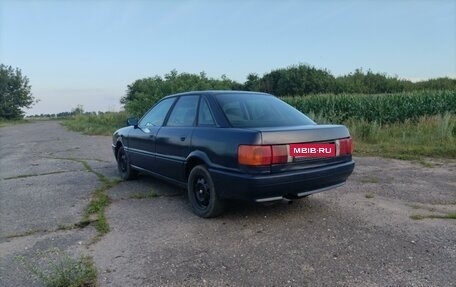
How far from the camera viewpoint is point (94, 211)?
4.98 meters

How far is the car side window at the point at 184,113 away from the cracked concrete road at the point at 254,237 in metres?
1.09

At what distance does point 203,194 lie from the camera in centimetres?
453

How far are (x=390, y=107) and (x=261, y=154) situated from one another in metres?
13.3

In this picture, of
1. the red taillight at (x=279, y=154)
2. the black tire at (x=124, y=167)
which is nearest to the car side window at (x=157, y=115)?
the black tire at (x=124, y=167)

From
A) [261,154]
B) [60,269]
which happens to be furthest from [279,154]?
[60,269]

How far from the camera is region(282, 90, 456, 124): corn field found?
15297mm

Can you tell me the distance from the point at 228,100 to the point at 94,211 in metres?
2.26

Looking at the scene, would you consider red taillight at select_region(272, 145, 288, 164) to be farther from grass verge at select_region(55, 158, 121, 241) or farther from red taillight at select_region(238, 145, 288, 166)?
grass verge at select_region(55, 158, 121, 241)

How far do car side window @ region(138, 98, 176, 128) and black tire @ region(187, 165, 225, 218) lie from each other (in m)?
1.35

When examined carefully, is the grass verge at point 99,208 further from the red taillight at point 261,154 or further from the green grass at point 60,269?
the red taillight at point 261,154

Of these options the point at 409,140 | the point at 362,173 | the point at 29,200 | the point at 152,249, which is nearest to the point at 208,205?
the point at 152,249

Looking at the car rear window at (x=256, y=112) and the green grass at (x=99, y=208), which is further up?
the car rear window at (x=256, y=112)

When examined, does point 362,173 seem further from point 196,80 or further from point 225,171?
point 196,80

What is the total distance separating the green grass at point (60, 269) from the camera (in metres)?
2.96
